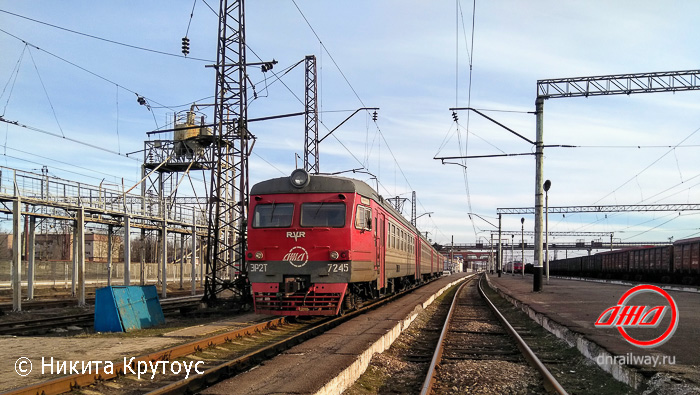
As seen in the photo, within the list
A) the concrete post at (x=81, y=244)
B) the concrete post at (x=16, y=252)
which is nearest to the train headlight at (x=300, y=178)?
the concrete post at (x=16, y=252)

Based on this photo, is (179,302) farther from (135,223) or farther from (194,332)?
(194,332)

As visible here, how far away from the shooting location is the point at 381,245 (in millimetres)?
16422

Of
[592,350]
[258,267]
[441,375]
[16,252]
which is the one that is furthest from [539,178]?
[16,252]

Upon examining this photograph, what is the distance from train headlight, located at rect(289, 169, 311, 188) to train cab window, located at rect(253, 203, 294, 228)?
535 mm

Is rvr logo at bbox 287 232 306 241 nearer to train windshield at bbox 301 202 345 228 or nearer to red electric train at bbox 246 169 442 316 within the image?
red electric train at bbox 246 169 442 316

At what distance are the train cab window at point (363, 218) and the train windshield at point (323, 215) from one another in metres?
0.47

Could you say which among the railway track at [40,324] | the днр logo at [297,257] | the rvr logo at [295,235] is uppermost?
the rvr logo at [295,235]

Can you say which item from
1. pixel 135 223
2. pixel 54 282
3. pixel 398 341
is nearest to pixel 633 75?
pixel 398 341

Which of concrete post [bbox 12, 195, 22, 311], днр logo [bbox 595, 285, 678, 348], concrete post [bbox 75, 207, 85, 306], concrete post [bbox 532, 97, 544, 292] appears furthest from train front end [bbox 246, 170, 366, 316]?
concrete post [bbox 532, 97, 544, 292]

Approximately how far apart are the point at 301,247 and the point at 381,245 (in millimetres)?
3997

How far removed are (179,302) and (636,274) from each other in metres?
33.3

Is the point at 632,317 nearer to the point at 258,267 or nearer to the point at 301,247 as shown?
the point at 301,247

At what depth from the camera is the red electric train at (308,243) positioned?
1278 cm

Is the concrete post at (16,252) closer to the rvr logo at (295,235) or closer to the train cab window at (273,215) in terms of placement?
the train cab window at (273,215)
